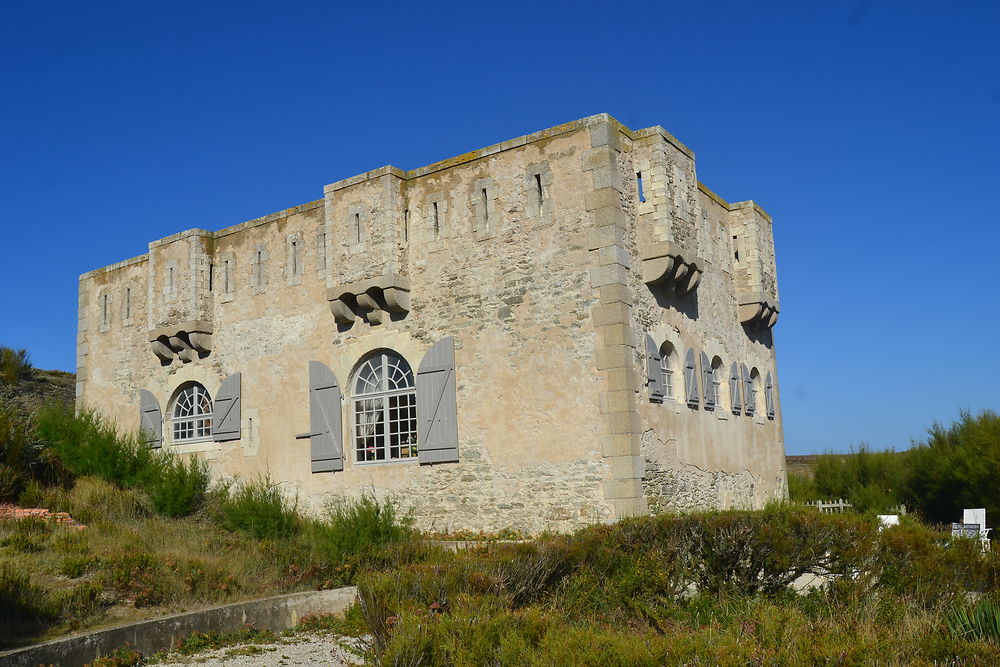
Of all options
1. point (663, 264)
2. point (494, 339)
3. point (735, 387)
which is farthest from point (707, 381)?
point (494, 339)

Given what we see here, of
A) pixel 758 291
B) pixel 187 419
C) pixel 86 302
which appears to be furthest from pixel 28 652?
pixel 86 302

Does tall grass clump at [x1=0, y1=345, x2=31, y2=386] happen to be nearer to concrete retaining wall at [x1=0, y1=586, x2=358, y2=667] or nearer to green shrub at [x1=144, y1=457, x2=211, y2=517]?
green shrub at [x1=144, y1=457, x2=211, y2=517]

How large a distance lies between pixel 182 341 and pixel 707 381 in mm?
9931

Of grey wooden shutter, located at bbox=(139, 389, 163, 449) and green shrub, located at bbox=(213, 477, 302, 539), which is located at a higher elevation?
grey wooden shutter, located at bbox=(139, 389, 163, 449)

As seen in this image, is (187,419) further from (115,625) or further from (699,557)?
(699,557)

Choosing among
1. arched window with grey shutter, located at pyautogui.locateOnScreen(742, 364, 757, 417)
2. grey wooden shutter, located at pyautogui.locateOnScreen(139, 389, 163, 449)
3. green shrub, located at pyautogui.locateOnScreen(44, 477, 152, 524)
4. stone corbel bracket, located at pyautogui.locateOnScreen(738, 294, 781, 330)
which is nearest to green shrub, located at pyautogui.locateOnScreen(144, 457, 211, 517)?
green shrub, located at pyautogui.locateOnScreen(44, 477, 152, 524)

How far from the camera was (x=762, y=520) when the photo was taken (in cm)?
762

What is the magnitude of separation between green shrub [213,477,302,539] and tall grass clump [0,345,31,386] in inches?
338

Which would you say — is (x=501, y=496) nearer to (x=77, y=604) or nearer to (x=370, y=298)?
(x=370, y=298)

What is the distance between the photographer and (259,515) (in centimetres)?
1305

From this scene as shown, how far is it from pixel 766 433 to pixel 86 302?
1485 centimetres

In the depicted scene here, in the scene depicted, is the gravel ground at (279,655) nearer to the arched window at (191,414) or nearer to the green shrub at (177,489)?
the green shrub at (177,489)

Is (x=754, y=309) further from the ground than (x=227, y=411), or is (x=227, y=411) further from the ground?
(x=754, y=309)

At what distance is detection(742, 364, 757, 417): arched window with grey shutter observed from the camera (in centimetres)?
1570
